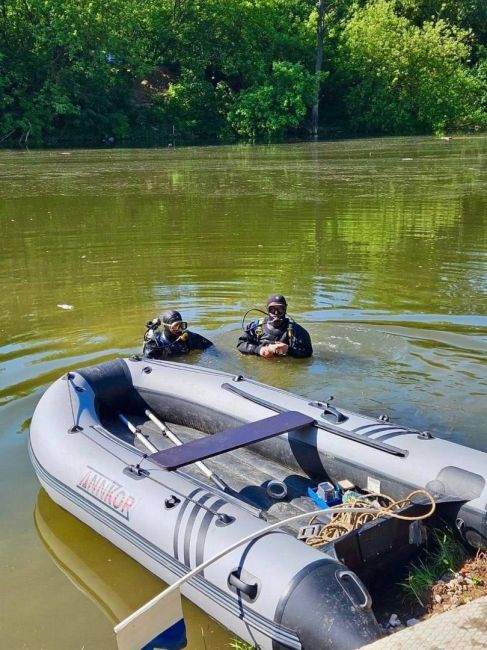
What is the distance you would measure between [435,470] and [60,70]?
29890mm

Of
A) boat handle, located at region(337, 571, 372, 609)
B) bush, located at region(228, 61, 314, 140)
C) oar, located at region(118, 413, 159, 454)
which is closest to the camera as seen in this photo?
boat handle, located at region(337, 571, 372, 609)

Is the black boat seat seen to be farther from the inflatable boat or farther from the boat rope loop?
the boat rope loop

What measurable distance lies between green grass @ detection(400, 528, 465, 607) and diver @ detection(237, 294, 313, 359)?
3.19 meters

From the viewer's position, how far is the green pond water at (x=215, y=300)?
3764 millimetres

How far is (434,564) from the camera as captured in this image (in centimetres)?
346

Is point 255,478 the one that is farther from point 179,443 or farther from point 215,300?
point 215,300

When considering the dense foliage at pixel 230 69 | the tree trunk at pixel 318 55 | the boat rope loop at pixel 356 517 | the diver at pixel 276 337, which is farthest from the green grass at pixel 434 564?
the tree trunk at pixel 318 55

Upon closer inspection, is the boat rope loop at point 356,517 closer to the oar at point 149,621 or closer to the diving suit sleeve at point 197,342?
the oar at point 149,621

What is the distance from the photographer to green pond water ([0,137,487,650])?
3.76 m

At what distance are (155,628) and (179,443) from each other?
6.92 ft

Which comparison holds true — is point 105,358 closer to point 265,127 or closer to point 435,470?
point 435,470

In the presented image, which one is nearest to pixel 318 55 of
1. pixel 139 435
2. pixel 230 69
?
pixel 230 69

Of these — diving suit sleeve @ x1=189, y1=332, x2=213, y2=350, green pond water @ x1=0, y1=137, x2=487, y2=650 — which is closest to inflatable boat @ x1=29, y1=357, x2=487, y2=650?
green pond water @ x1=0, y1=137, x2=487, y2=650

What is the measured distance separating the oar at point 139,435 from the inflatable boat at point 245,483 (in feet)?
0.05
